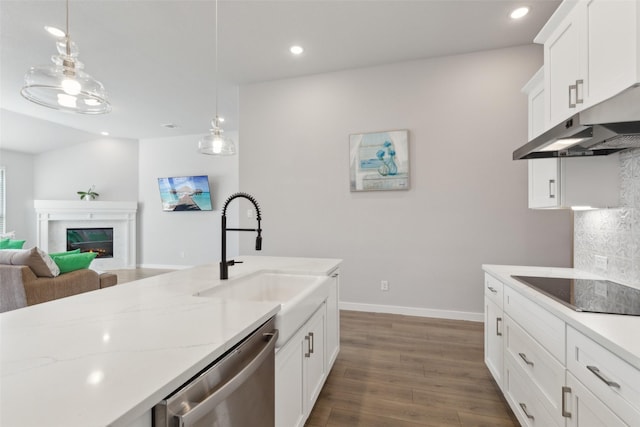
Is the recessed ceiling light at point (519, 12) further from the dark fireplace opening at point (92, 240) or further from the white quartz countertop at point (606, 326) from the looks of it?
the dark fireplace opening at point (92, 240)

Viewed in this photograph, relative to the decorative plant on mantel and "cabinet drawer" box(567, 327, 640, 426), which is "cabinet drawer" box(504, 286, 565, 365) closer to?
"cabinet drawer" box(567, 327, 640, 426)

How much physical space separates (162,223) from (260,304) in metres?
6.40

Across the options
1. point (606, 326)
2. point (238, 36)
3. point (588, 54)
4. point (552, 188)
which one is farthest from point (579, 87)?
point (238, 36)

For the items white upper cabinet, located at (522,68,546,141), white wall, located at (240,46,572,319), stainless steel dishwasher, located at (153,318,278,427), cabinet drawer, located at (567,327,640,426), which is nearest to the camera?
stainless steel dishwasher, located at (153,318,278,427)

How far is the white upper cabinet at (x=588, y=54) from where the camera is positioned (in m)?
1.15

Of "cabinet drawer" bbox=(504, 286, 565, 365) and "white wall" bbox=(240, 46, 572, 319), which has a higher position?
"white wall" bbox=(240, 46, 572, 319)

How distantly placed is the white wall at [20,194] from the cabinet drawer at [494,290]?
8.87 metres

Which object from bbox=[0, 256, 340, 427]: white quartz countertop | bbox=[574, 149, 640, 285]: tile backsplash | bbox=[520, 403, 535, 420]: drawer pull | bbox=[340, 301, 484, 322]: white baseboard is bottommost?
bbox=[340, 301, 484, 322]: white baseboard

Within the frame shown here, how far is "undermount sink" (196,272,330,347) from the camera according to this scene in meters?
1.18

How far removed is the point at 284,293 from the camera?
6.20 feet

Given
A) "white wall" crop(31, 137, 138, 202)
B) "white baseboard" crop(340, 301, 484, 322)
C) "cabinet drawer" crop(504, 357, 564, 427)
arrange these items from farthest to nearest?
"white wall" crop(31, 137, 138, 202)
"white baseboard" crop(340, 301, 484, 322)
"cabinet drawer" crop(504, 357, 564, 427)

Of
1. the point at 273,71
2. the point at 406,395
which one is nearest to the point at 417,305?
the point at 406,395

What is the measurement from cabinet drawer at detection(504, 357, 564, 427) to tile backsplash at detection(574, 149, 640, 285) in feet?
2.55

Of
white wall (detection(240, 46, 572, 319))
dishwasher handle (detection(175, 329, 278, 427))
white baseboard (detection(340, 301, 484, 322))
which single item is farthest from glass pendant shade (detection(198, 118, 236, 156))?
white baseboard (detection(340, 301, 484, 322))
